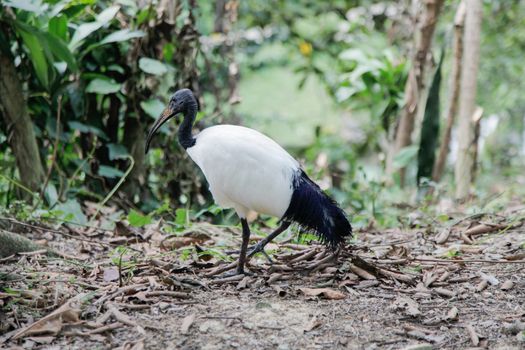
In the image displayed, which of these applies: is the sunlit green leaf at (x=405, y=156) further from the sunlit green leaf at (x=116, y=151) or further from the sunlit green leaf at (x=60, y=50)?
the sunlit green leaf at (x=60, y=50)

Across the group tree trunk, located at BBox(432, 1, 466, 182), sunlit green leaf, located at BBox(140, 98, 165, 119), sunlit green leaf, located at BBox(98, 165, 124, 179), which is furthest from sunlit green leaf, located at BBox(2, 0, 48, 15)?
tree trunk, located at BBox(432, 1, 466, 182)

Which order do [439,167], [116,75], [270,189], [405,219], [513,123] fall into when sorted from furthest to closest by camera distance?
[513,123] → [439,167] → [116,75] → [405,219] → [270,189]

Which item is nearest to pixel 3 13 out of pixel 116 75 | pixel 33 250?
pixel 116 75

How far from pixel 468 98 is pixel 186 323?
4.14m

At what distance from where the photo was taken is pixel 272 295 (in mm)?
3658

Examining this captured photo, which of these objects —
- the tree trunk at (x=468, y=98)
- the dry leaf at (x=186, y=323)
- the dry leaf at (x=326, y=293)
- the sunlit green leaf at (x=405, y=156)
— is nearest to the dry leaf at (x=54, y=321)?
the dry leaf at (x=186, y=323)

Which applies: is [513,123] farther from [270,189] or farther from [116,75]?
[270,189]

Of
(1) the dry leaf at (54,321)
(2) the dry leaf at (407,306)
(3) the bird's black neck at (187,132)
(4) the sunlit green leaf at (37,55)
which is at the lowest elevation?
(1) the dry leaf at (54,321)

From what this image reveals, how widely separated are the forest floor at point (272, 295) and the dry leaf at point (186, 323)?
0.4 inches

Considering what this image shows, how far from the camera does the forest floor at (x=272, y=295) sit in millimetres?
3098

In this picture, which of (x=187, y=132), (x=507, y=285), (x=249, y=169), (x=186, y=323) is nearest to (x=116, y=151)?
(x=187, y=132)

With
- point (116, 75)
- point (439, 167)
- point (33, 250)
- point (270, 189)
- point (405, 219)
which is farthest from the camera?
point (439, 167)

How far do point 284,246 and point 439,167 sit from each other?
3191mm

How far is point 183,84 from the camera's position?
6.51 metres
